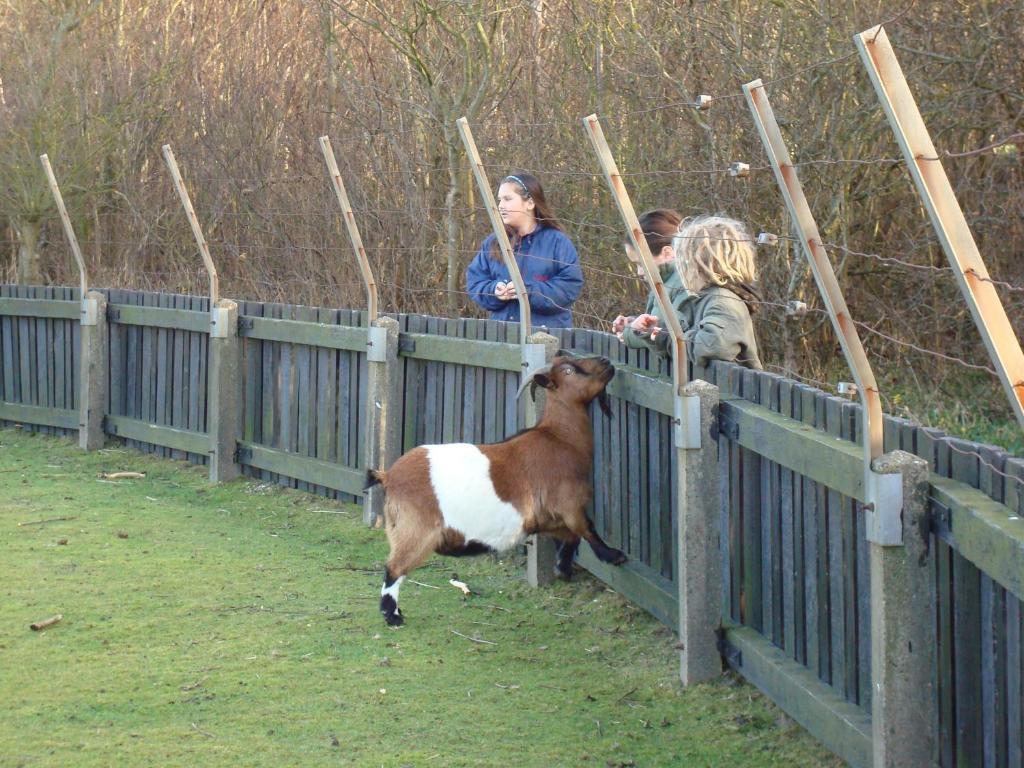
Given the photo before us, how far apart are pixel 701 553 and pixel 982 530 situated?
211 cm

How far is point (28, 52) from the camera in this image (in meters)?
16.1

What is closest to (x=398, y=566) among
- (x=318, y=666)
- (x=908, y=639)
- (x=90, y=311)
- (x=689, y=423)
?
(x=318, y=666)

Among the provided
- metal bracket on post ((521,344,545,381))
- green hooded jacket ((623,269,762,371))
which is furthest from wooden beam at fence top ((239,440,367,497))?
green hooded jacket ((623,269,762,371))

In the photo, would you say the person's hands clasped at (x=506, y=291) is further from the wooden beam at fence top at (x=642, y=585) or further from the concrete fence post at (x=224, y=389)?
the concrete fence post at (x=224, y=389)

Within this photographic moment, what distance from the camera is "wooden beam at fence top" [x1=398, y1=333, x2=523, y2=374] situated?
7289mm

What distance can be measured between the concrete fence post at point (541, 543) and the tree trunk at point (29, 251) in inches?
415

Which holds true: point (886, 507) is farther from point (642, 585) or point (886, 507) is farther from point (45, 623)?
point (45, 623)

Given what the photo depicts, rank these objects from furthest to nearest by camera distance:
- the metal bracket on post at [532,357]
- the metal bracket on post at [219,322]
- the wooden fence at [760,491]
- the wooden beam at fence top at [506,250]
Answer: the metal bracket on post at [219,322] < the wooden beam at fence top at [506,250] < the metal bracket on post at [532,357] < the wooden fence at [760,491]

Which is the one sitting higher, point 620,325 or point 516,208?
point 516,208

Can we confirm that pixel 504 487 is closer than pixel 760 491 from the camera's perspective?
No

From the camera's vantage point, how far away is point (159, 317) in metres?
10.7

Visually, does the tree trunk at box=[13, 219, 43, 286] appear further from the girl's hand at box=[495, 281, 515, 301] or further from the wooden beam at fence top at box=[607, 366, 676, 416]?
the wooden beam at fence top at box=[607, 366, 676, 416]

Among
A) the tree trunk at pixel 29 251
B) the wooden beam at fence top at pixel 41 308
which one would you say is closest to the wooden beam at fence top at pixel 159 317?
the wooden beam at fence top at pixel 41 308

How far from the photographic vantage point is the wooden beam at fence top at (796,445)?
13.3 feet
